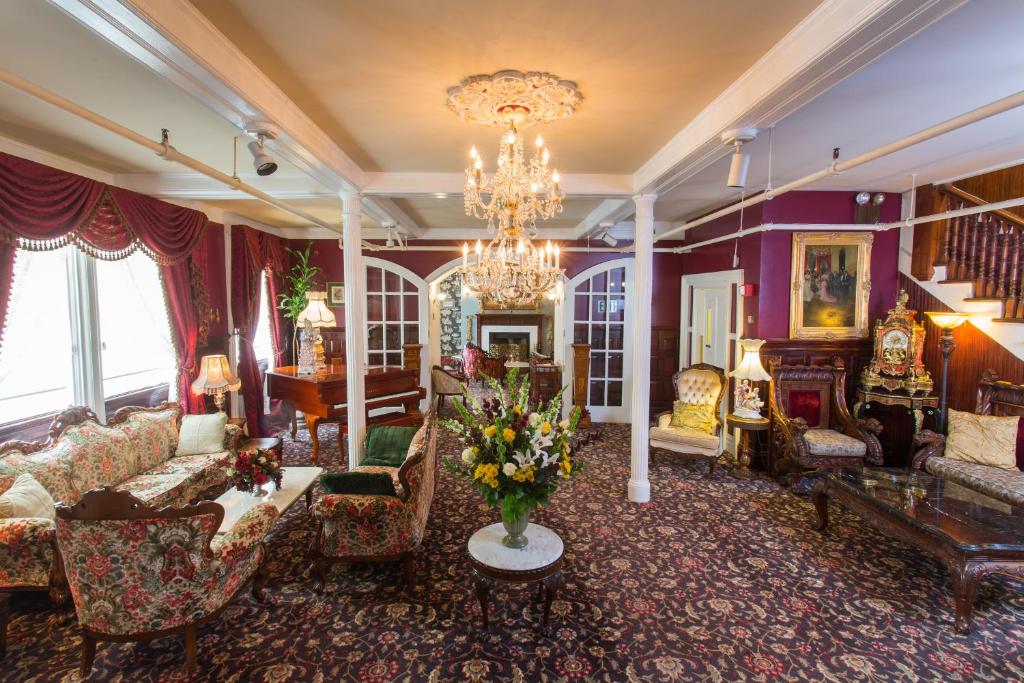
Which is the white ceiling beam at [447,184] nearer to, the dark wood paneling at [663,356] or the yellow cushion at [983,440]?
the dark wood paneling at [663,356]

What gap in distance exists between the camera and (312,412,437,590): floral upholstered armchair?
2.88m

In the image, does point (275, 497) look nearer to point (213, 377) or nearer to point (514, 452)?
point (213, 377)

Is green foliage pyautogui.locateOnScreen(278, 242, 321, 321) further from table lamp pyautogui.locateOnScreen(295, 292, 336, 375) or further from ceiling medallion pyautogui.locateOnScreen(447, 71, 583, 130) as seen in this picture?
ceiling medallion pyautogui.locateOnScreen(447, 71, 583, 130)

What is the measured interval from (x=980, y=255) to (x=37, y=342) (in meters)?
8.23

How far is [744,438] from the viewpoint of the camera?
515 centimetres

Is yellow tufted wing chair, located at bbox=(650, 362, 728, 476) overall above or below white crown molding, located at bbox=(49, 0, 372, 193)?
below

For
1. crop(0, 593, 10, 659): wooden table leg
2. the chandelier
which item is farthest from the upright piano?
crop(0, 593, 10, 659): wooden table leg

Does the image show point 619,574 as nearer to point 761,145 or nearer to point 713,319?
point 761,145

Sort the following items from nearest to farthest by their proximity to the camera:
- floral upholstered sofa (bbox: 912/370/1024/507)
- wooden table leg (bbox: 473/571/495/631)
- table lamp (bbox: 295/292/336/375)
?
wooden table leg (bbox: 473/571/495/631) → floral upholstered sofa (bbox: 912/370/1024/507) → table lamp (bbox: 295/292/336/375)

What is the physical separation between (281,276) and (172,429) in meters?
3.36

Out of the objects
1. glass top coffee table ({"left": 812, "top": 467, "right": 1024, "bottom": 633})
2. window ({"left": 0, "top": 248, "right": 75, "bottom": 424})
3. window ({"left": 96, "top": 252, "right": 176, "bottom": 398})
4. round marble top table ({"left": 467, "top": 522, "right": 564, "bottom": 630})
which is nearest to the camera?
round marble top table ({"left": 467, "top": 522, "right": 564, "bottom": 630})

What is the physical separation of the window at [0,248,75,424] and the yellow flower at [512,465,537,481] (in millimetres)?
3774

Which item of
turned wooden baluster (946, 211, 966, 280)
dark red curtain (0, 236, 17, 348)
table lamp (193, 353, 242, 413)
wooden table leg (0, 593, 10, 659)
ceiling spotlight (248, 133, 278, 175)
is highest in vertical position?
ceiling spotlight (248, 133, 278, 175)

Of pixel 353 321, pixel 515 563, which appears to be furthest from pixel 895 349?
pixel 353 321
